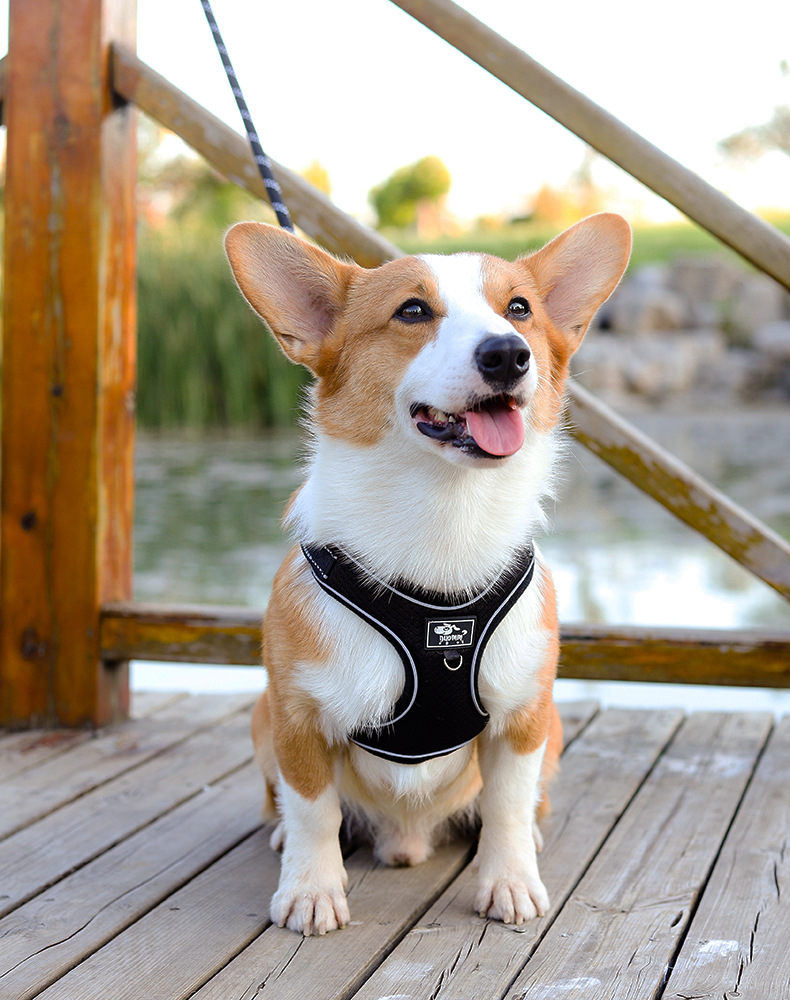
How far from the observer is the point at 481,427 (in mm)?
1704

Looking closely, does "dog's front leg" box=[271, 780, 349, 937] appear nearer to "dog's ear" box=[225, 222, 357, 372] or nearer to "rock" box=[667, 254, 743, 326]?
"dog's ear" box=[225, 222, 357, 372]

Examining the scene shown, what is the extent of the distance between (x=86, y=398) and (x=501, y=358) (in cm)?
146

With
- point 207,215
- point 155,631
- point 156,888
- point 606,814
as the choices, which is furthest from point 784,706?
point 207,215

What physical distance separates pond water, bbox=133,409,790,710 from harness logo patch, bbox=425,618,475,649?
422mm

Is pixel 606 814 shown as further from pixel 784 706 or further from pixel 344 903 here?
pixel 784 706

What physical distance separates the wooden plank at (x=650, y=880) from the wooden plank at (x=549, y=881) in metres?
0.03

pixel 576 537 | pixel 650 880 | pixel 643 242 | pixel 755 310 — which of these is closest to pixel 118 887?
pixel 650 880

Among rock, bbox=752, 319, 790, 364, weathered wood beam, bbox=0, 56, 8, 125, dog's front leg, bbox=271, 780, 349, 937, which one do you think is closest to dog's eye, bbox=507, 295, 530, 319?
dog's front leg, bbox=271, 780, 349, 937

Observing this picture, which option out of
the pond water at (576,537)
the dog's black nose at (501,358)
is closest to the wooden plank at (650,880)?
the pond water at (576,537)

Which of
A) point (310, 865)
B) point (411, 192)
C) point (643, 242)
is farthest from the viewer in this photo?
point (411, 192)

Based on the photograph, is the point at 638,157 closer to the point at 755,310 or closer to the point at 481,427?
the point at 481,427

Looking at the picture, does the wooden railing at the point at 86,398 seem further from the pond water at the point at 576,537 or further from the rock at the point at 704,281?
the rock at the point at 704,281

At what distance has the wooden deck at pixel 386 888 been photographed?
166 cm

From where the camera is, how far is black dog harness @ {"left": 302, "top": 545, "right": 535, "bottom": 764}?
5.93 ft
